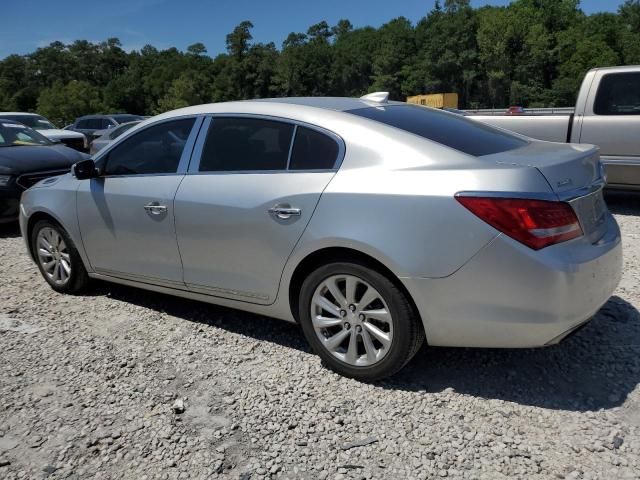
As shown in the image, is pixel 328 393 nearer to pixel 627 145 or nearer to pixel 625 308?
pixel 625 308

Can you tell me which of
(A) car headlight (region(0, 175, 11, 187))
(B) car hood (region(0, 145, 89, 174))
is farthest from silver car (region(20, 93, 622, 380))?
(B) car hood (region(0, 145, 89, 174))

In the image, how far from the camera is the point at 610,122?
22.5ft

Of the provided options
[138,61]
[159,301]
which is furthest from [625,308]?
[138,61]

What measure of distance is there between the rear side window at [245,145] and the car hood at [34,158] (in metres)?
5.03

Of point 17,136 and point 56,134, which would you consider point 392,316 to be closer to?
point 17,136

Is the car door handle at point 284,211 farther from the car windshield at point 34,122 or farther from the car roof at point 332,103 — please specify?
the car windshield at point 34,122

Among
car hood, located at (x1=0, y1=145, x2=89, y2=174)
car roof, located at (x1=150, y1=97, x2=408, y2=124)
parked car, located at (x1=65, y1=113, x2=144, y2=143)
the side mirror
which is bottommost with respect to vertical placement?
parked car, located at (x1=65, y1=113, x2=144, y2=143)

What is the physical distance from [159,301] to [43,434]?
1.88 meters

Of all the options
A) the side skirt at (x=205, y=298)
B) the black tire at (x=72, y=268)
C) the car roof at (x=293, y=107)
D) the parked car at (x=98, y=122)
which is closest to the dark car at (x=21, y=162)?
the black tire at (x=72, y=268)

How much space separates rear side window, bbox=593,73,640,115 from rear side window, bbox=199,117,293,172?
5.25m

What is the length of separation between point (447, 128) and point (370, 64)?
99.1m

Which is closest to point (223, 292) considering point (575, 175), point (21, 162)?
point (575, 175)

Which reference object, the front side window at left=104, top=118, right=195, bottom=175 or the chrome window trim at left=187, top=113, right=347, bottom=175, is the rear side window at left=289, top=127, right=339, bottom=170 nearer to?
the chrome window trim at left=187, top=113, right=347, bottom=175

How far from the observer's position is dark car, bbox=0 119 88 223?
292 inches
